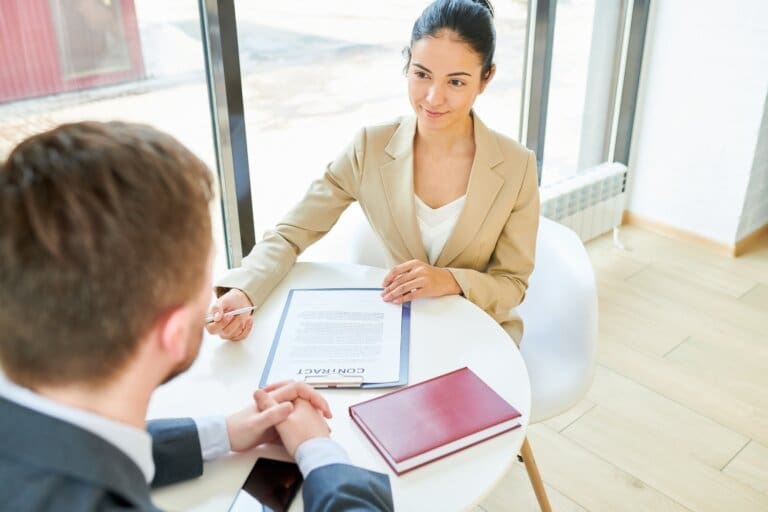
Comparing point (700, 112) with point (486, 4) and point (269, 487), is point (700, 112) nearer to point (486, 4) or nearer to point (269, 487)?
point (486, 4)

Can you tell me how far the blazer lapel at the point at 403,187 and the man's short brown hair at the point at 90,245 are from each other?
95 centimetres

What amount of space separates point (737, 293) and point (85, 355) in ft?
9.35

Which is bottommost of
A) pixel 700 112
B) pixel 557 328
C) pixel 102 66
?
pixel 557 328

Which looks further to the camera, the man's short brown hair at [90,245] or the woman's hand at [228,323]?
the woman's hand at [228,323]

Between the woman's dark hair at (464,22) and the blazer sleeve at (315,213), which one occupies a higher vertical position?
the woman's dark hair at (464,22)

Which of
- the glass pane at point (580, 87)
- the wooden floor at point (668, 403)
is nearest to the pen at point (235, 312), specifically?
the wooden floor at point (668, 403)

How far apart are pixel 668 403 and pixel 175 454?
1.80 m

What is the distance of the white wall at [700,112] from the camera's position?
2.95 meters

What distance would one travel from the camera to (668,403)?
7.63 ft

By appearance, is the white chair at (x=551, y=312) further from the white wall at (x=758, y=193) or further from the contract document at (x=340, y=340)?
the white wall at (x=758, y=193)

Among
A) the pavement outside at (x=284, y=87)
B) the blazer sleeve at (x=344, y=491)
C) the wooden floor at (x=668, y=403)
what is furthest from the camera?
the wooden floor at (x=668, y=403)

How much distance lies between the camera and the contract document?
1.25 m

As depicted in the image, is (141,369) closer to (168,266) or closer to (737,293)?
(168,266)

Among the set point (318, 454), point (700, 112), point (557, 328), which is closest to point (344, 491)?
point (318, 454)
